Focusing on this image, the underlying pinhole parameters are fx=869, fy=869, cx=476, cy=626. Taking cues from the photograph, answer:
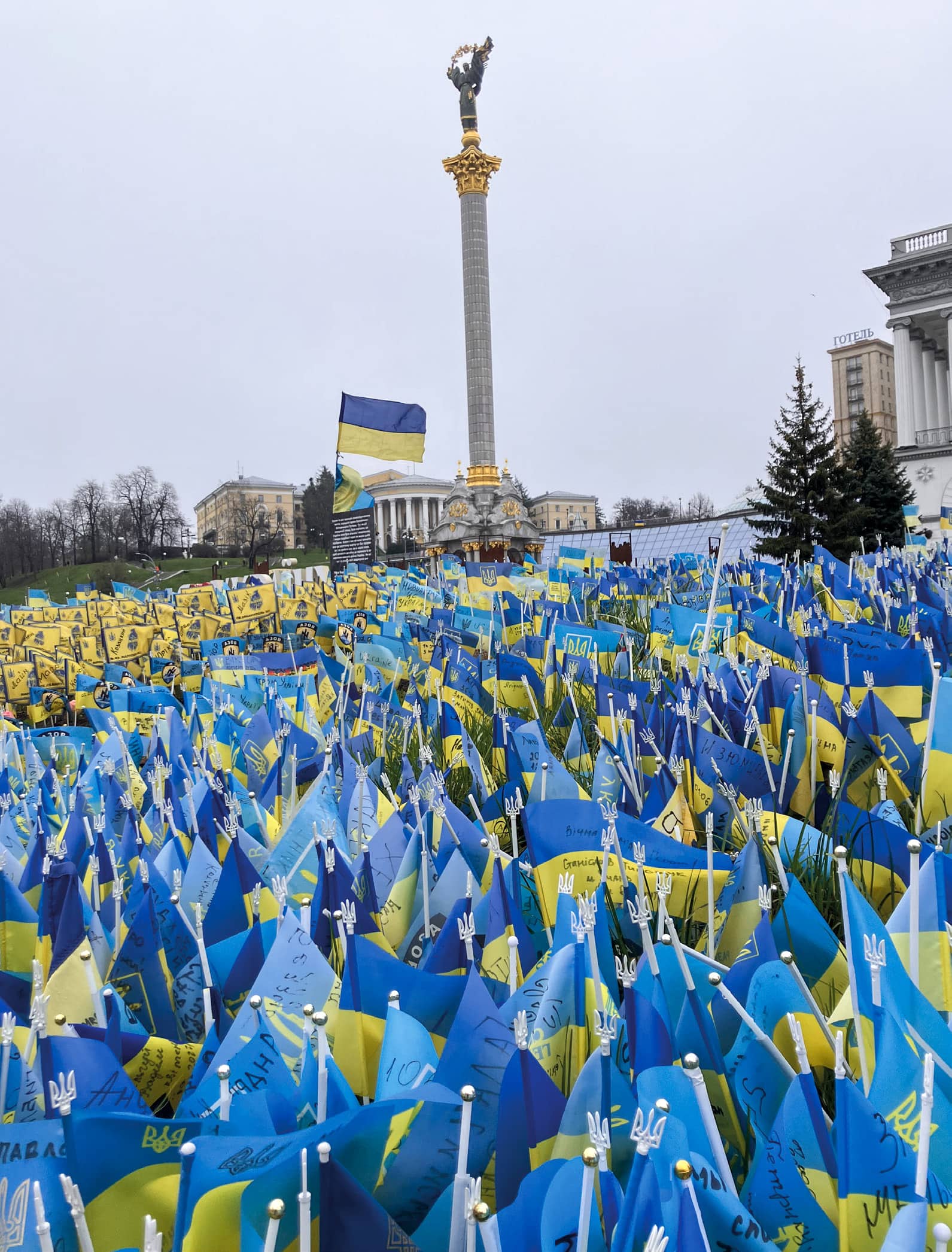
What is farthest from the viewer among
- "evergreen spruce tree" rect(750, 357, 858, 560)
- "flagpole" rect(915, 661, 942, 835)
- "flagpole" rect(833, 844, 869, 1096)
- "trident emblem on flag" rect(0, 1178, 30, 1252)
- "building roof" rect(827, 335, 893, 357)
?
"building roof" rect(827, 335, 893, 357)

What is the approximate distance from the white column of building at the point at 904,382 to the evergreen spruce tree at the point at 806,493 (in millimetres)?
13197

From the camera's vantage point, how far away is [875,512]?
2578cm

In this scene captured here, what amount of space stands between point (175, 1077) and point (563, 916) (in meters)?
0.73

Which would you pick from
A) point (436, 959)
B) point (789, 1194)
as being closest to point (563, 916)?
point (436, 959)

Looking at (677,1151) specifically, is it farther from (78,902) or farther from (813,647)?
(813,647)

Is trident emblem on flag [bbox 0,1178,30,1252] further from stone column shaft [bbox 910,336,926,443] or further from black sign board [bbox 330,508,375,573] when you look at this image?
stone column shaft [bbox 910,336,926,443]

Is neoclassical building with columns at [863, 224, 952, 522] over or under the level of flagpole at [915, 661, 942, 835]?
over

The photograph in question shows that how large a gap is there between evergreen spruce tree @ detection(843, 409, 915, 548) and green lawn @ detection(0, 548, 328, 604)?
30.8 meters

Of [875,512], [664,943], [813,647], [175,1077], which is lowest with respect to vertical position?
[175,1077]

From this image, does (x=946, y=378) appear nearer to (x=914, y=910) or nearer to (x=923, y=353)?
(x=923, y=353)

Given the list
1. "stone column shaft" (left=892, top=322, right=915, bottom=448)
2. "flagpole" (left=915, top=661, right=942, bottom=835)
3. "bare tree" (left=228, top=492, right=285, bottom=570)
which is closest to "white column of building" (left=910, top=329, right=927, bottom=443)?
"stone column shaft" (left=892, top=322, right=915, bottom=448)

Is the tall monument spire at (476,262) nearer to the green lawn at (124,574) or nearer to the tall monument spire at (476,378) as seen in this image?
the tall monument spire at (476,378)

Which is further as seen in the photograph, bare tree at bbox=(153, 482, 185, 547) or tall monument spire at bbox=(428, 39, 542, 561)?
bare tree at bbox=(153, 482, 185, 547)

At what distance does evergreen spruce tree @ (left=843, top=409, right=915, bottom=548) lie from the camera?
25.7 meters
